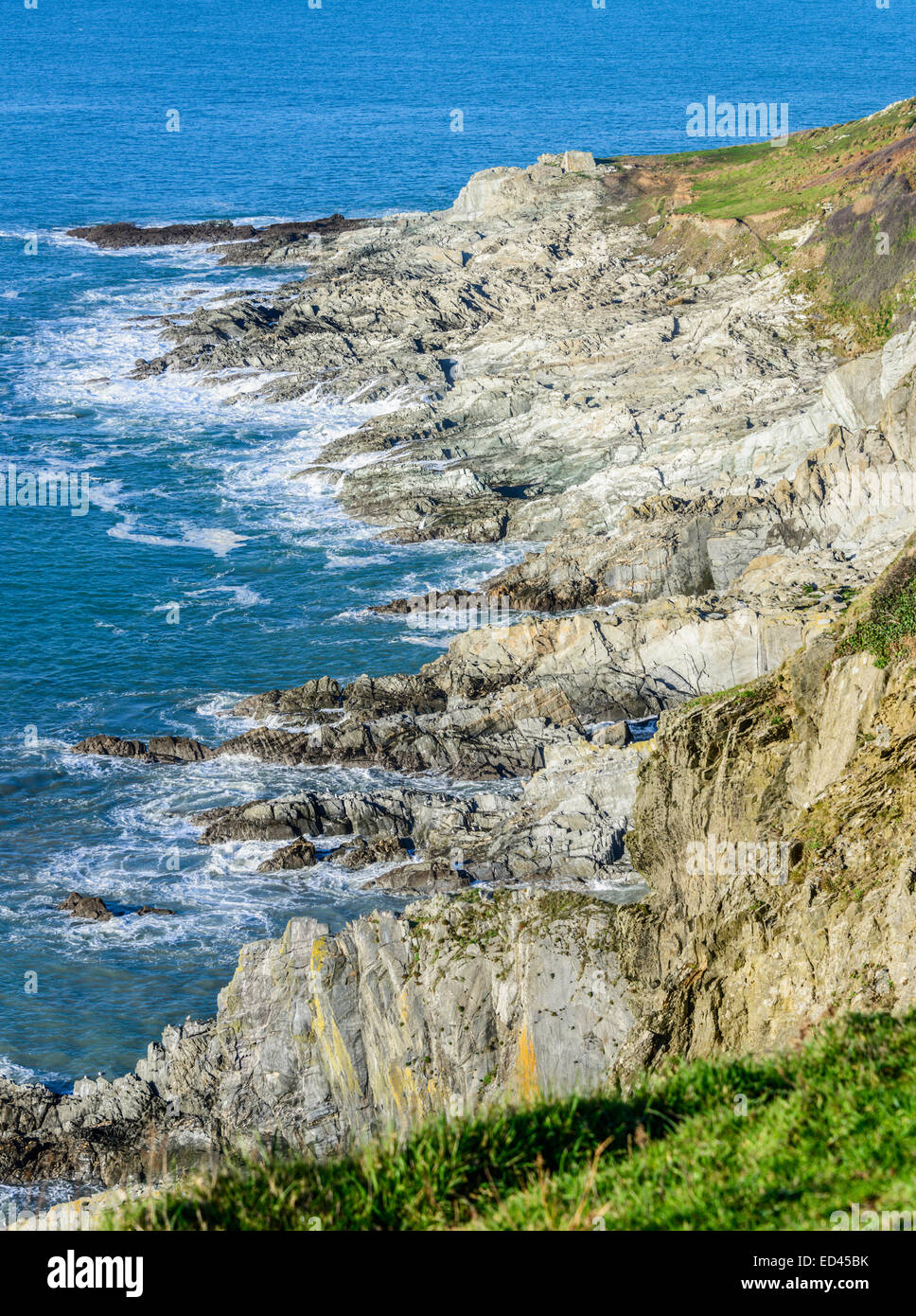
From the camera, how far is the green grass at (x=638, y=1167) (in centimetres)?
817

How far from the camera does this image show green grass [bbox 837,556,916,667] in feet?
64.8

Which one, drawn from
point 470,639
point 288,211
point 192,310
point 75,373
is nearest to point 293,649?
point 470,639

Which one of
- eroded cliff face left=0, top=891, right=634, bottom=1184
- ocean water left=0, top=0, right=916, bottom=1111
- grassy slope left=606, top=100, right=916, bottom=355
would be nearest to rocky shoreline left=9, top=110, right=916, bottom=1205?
eroded cliff face left=0, top=891, right=634, bottom=1184

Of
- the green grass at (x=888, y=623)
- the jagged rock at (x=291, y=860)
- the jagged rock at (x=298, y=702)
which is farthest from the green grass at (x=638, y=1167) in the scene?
the jagged rock at (x=298, y=702)

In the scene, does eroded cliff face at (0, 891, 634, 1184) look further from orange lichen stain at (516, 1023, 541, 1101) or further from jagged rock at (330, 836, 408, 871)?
jagged rock at (330, 836, 408, 871)

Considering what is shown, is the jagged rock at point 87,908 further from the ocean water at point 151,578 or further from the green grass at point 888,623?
the green grass at point 888,623

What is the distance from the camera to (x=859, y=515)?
43.5 meters

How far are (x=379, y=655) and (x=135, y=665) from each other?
32.8ft

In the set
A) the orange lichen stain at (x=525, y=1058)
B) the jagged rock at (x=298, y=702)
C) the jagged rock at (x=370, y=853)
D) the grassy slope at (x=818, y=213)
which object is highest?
the grassy slope at (x=818, y=213)

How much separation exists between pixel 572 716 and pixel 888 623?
65.2 feet

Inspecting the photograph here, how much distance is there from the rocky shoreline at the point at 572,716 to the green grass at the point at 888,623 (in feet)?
1.03

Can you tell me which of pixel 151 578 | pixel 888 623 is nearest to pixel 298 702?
pixel 151 578

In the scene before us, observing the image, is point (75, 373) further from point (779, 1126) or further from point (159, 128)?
point (159, 128)

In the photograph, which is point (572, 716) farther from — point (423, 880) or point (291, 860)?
point (291, 860)
